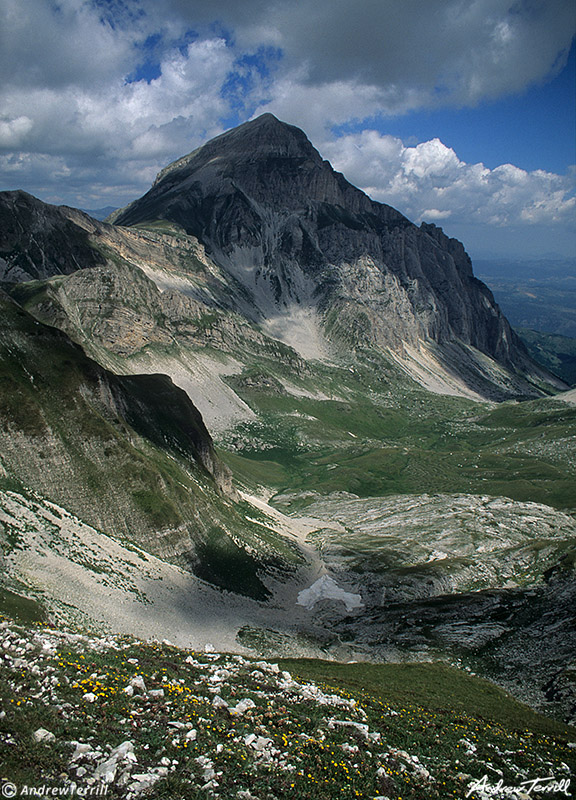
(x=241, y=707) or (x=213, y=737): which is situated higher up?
(x=213, y=737)

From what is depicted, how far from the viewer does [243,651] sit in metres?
52.3

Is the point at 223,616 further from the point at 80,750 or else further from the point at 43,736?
the point at 43,736

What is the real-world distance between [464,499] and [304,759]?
140 metres

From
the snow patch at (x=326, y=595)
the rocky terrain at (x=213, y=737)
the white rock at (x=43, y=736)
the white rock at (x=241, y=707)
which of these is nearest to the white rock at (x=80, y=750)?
the rocky terrain at (x=213, y=737)

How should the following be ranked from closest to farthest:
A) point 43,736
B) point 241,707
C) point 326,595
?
point 43,736
point 241,707
point 326,595

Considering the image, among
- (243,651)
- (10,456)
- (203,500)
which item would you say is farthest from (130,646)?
(203,500)

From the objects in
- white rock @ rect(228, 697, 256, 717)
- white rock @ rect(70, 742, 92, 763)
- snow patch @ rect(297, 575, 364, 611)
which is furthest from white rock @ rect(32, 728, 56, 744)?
snow patch @ rect(297, 575, 364, 611)

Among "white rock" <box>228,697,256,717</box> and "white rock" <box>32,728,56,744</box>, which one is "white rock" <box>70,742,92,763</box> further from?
Answer: "white rock" <box>228,697,256,717</box>

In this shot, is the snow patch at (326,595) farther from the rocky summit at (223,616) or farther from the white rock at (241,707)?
the white rock at (241,707)

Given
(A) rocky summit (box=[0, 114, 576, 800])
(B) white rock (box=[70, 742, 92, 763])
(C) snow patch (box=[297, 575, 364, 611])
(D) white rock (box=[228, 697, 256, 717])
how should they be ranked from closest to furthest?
1. (B) white rock (box=[70, 742, 92, 763])
2. (A) rocky summit (box=[0, 114, 576, 800])
3. (D) white rock (box=[228, 697, 256, 717])
4. (C) snow patch (box=[297, 575, 364, 611])

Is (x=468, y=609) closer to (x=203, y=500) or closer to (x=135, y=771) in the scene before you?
(x=203, y=500)

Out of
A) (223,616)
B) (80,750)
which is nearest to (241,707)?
(80,750)

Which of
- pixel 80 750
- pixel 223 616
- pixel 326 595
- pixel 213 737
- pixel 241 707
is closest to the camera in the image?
pixel 80 750

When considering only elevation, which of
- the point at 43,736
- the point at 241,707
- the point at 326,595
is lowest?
the point at 326,595
